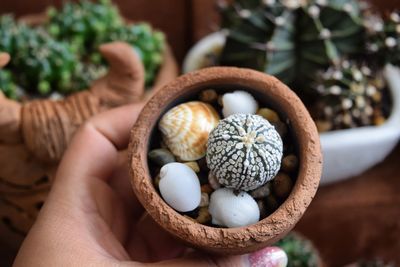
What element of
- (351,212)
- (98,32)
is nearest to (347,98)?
(351,212)

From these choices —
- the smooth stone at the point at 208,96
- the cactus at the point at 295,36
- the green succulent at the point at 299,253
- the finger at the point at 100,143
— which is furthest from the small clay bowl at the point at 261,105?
the green succulent at the point at 299,253

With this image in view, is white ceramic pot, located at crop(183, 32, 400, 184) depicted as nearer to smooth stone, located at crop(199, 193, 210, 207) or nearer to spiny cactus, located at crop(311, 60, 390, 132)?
spiny cactus, located at crop(311, 60, 390, 132)

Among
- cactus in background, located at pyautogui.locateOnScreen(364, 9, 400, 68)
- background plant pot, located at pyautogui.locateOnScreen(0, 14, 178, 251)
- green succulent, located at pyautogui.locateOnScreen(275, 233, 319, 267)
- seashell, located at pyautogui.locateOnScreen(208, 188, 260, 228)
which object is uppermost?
cactus in background, located at pyautogui.locateOnScreen(364, 9, 400, 68)

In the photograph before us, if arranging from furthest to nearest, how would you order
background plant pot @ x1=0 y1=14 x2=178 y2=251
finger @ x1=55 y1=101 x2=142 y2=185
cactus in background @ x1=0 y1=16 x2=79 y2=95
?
cactus in background @ x1=0 y1=16 x2=79 y2=95
background plant pot @ x1=0 y1=14 x2=178 y2=251
finger @ x1=55 y1=101 x2=142 y2=185

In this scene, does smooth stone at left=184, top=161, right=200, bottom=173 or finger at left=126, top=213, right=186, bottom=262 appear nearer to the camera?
smooth stone at left=184, top=161, right=200, bottom=173

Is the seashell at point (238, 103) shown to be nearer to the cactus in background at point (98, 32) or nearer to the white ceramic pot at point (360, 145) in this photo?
the white ceramic pot at point (360, 145)

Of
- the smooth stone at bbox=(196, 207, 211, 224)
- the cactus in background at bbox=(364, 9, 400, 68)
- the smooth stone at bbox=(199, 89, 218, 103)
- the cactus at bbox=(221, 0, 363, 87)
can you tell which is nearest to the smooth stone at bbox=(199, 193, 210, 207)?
the smooth stone at bbox=(196, 207, 211, 224)
